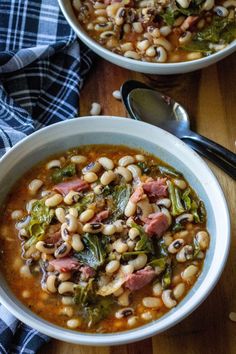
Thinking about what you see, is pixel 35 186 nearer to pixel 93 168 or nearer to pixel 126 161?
pixel 93 168

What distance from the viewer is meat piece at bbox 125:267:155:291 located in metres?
2.01

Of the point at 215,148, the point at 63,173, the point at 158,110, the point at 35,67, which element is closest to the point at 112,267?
the point at 63,173

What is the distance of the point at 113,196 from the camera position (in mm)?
2195

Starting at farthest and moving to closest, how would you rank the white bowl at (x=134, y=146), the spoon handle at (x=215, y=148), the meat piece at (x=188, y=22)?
the meat piece at (x=188, y=22) → the spoon handle at (x=215, y=148) → the white bowl at (x=134, y=146)

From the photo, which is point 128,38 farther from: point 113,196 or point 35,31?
point 113,196

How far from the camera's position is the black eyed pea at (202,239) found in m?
2.12

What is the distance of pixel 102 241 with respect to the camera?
82.4 inches

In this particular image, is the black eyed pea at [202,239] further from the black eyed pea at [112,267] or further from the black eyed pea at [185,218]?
the black eyed pea at [112,267]

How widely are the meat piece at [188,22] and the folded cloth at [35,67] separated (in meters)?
0.39

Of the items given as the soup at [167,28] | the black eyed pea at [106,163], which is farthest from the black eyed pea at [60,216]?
the soup at [167,28]

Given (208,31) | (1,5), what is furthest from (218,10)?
(1,5)

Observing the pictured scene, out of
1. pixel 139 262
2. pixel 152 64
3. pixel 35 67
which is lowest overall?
pixel 139 262

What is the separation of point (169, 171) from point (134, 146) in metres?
0.15

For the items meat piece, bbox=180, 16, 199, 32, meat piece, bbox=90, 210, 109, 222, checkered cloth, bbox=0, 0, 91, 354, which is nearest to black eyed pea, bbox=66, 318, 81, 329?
meat piece, bbox=90, 210, 109, 222
